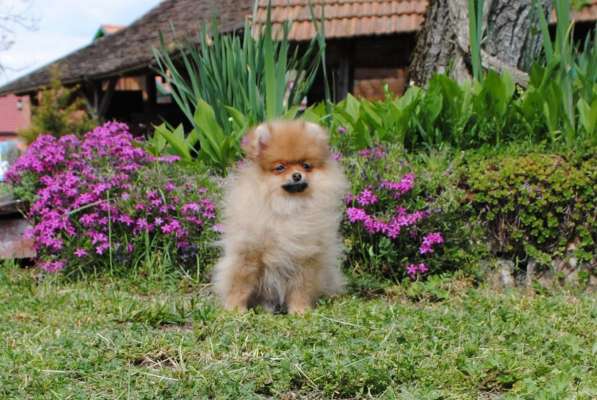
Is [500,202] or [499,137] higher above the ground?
[499,137]

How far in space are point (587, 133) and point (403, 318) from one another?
244 cm

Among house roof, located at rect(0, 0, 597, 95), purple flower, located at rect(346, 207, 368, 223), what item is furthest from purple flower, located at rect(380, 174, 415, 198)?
house roof, located at rect(0, 0, 597, 95)

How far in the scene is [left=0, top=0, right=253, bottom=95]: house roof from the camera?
54.4 ft

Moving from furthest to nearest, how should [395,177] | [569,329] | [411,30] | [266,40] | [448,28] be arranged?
[411,30] < [448,28] < [266,40] < [395,177] < [569,329]

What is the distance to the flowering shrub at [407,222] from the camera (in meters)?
5.12

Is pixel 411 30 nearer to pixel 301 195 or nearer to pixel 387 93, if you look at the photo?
pixel 387 93

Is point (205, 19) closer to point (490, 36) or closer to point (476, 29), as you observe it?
point (490, 36)

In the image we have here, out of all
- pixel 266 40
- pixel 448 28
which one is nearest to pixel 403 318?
pixel 266 40

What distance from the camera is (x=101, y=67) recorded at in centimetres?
1764

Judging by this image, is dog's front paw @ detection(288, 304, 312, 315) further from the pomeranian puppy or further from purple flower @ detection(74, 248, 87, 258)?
purple flower @ detection(74, 248, 87, 258)

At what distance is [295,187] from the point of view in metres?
3.99

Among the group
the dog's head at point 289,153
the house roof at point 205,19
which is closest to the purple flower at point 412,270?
the dog's head at point 289,153

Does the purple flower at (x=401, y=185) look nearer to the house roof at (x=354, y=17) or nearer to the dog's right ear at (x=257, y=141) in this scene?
the dog's right ear at (x=257, y=141)

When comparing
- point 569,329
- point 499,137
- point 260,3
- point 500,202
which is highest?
point 260,3
